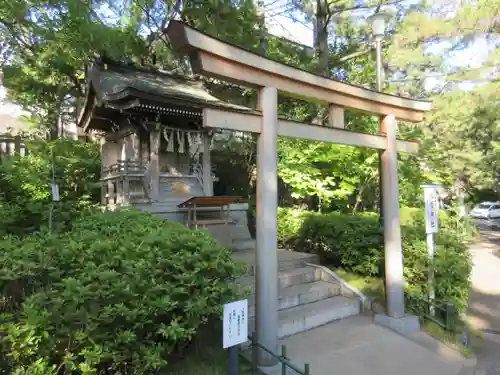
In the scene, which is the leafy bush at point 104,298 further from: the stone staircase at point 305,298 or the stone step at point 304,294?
the stone step at point 304,294

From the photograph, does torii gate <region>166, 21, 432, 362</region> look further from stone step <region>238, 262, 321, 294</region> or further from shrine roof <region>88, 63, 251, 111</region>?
shrine roof <region>88, 63, 251, 111</region>

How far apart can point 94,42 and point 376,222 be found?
7.95m

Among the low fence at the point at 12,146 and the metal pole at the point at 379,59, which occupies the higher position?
the metal pole at the point at 379,59

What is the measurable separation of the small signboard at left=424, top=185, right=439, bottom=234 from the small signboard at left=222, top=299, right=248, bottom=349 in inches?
180

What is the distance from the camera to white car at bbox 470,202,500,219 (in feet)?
114

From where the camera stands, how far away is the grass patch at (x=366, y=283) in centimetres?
702

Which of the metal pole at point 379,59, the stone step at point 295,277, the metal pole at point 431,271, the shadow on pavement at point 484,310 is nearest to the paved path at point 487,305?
the shadow on pavement at point 484,310

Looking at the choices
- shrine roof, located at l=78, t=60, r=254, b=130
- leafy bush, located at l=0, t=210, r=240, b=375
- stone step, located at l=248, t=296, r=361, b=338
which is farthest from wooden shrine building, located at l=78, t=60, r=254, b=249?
leafy bush, located at l=0, t=210, r=240, b=375

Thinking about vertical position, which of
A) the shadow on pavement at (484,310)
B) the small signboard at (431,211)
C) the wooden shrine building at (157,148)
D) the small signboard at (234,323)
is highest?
the wooden shrine building at (157,148)

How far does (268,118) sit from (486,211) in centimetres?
3794

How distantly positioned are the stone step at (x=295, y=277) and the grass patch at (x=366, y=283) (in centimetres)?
67

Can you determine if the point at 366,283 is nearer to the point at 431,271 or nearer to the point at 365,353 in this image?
the point at 431,271

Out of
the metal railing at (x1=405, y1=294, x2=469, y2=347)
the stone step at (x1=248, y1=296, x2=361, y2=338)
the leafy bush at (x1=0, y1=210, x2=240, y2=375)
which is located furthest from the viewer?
the metal railing at (x1=405, y1=294, x2=469, y2=347)

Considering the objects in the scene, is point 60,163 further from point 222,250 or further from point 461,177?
point 461,177
